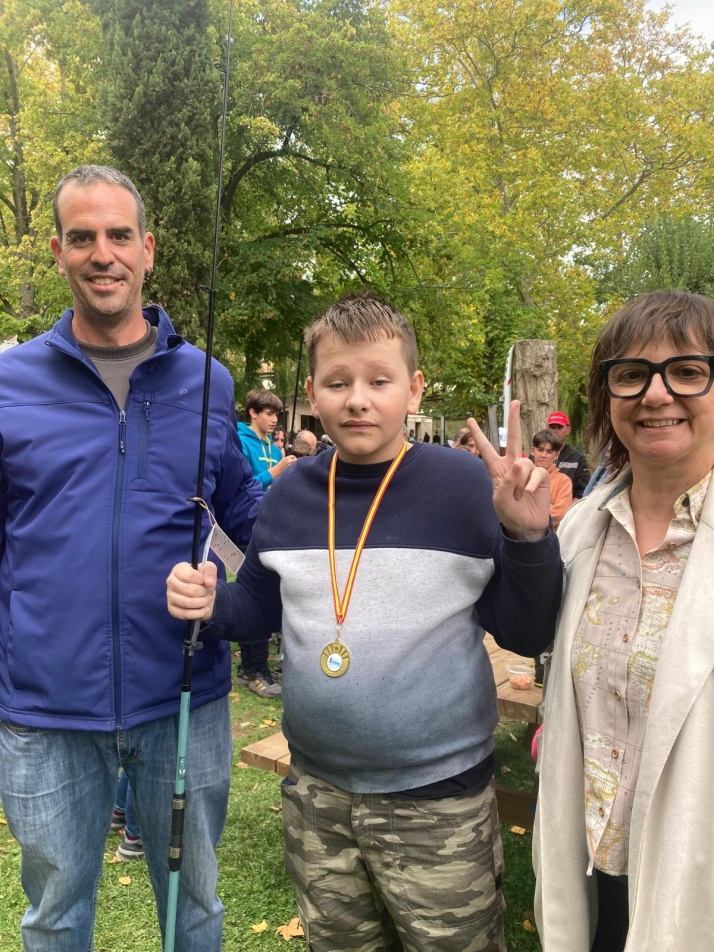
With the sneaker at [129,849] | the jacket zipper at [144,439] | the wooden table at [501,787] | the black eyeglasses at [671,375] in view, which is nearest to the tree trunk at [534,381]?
the wooden table at [501,787]

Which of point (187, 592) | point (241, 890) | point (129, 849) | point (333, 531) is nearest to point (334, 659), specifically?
point (333, 531)

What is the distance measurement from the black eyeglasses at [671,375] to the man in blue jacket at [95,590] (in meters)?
1.21

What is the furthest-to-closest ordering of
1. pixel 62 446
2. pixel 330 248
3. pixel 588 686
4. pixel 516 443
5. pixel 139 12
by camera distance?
1. pixel 330 248
2. pixel 139 12
3. pixel 62 446
4. pixel 516 443
5. pixel 588 686

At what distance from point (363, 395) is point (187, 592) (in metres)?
0.68

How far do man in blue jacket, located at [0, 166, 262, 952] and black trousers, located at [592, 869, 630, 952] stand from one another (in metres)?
1.08

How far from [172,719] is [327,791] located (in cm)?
51

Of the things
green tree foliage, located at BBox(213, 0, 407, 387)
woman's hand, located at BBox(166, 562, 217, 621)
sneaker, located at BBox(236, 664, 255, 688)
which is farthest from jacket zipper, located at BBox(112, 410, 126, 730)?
green tree foliage, located at BBox(213, 0, 407, 387)

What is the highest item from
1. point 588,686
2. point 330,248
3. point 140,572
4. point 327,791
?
point 330,248

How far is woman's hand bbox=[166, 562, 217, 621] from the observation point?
1.96 m

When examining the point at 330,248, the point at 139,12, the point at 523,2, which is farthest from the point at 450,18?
the point at 139,12

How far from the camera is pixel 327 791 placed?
76.3 inches

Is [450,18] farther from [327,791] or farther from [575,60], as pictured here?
[327,791]

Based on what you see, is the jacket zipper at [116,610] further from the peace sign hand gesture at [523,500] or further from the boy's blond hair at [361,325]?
the peace sign hand gesture at [523,500]

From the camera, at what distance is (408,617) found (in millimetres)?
1826
